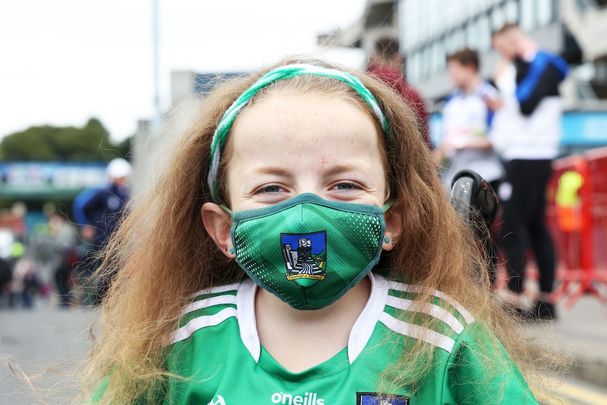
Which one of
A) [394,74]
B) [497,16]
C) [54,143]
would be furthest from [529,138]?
[54,143]

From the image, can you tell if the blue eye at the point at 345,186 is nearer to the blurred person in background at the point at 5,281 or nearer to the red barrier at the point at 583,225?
the red barrier at the point at 583,225

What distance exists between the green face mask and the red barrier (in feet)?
24.7

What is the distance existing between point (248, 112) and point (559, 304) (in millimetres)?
8671

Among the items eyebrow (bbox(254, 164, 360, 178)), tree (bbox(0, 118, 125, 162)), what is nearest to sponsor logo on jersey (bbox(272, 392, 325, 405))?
eyebrow (bbox(254, 164, 360, 178))

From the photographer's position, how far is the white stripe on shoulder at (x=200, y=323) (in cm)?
209

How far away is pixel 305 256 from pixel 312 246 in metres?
0.03

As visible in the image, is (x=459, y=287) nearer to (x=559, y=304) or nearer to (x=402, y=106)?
(x=402, y=106)

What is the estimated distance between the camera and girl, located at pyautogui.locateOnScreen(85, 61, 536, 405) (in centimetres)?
191

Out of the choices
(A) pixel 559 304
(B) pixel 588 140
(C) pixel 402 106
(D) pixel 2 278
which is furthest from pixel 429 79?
(C) pixel 402 106

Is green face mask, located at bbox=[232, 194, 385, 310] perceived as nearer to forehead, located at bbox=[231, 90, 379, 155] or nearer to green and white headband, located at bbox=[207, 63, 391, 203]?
forehead, located at bbox=[231, 90, 379, 155]

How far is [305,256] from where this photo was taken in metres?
1.90

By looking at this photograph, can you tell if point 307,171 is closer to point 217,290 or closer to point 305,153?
point 305,153

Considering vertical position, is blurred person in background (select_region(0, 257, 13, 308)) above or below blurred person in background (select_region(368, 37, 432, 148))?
below

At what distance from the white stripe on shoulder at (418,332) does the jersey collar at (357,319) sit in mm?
25
